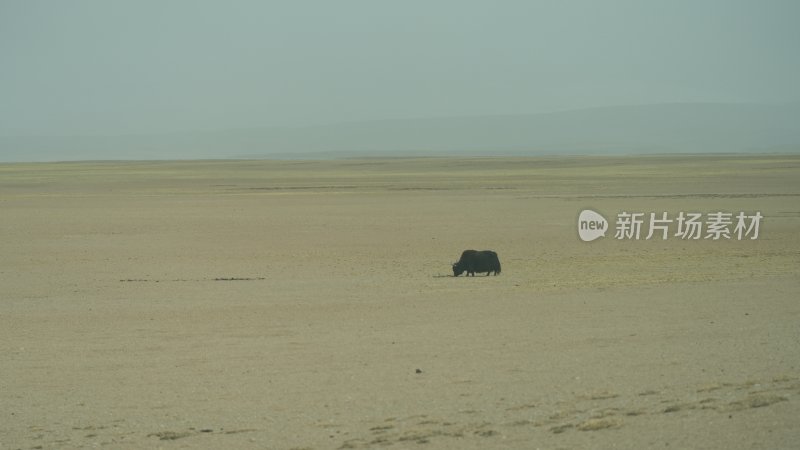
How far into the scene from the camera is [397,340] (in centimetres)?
1214

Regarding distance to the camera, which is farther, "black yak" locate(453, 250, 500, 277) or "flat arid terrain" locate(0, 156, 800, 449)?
"black yak" locate(453, 250, 500, 277)

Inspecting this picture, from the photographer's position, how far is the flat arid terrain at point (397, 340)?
8195 millimetres

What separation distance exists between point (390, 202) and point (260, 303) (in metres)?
26.8

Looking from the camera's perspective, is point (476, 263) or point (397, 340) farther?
point (476, 263)

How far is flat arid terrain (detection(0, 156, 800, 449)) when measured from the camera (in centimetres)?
820

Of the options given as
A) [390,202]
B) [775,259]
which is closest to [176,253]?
[775,259]

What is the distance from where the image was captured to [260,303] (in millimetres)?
15703

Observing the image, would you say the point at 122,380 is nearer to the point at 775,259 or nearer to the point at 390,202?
the point at 775,259

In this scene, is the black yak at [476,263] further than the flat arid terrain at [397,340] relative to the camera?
Yes

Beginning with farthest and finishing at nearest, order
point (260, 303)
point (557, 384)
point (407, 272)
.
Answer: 1. point (407, 272)
2. point (260, 303)
3. point (557, 384)

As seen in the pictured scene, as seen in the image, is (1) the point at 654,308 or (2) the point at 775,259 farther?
(2) the point at 775,259

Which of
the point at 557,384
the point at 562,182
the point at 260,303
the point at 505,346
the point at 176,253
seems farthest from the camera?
the point at 562,182

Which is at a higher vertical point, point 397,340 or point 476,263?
point 476,263

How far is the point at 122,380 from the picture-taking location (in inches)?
397
